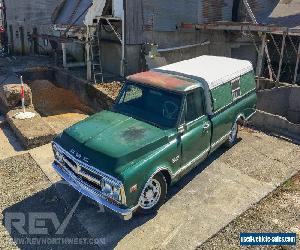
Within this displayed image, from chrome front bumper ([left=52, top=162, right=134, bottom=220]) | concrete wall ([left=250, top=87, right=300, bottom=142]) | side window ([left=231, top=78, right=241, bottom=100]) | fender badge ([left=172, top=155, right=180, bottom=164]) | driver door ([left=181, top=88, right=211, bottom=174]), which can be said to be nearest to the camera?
chrome front bumper ([left=52, top=162, right=134, bottom=220])

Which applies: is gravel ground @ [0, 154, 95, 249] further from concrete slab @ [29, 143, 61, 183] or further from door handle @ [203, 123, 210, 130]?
door handle @ [203, 123, 210, 130]

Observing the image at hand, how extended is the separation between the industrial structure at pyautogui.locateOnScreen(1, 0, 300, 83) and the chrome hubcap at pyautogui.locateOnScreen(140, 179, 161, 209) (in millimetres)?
9332

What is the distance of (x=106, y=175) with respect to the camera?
229 inches

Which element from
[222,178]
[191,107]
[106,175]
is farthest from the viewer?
[222,178]

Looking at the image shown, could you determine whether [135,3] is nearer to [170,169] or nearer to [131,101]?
[131,101]

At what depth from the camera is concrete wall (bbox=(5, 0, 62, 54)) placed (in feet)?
74.9

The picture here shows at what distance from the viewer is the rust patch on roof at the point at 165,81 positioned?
7121mm

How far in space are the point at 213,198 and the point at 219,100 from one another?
2.42m

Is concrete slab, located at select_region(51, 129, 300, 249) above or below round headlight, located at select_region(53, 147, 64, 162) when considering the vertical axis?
below

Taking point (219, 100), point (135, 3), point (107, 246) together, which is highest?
point (135, 3)

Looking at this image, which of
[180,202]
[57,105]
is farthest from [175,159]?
[57,105]

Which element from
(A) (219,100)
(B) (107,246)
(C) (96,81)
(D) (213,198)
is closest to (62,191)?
(B) (107,246)

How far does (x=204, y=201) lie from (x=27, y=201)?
3888mm

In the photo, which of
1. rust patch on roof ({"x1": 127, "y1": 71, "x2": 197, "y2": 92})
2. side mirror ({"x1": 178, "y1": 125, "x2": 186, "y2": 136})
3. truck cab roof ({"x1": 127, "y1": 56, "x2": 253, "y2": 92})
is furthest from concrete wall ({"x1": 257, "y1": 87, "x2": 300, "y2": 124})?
side mirror ({"x1": 178, "y1": 125, "x2": 186, "y2": 136})
